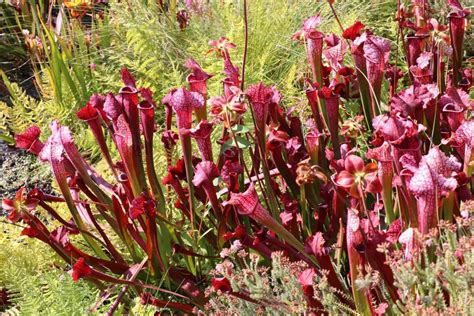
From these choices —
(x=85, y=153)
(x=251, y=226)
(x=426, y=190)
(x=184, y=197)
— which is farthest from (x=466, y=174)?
(x=85, y=153)

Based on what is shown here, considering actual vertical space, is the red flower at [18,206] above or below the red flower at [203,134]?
below

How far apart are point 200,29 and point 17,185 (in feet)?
4.72

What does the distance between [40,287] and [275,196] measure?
2.71ft

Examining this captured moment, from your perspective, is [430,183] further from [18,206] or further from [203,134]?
[18,206]

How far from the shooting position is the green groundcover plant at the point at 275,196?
5.80 ft

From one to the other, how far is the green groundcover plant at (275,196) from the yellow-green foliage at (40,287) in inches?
3.2

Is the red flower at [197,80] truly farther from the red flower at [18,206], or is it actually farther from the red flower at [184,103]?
the red flower at [18,206]

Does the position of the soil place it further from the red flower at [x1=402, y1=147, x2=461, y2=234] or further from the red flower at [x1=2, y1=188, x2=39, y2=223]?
the red flower at [x1=402, y1=147, x2=461, y2=234]

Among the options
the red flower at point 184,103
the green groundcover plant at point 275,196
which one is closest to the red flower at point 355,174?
the green groundcover plant at point 275,196

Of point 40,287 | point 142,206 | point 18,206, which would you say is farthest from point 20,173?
point 142,206

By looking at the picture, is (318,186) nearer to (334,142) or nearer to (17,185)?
(334,142)

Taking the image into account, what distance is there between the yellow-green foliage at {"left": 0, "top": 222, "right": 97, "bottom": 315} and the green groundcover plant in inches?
3.2

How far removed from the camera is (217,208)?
7.03 ft

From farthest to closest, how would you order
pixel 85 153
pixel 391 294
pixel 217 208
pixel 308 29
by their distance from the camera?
pixel 85 153 → pixel 308 29 → pixel 217 208 → pixel 391 294
